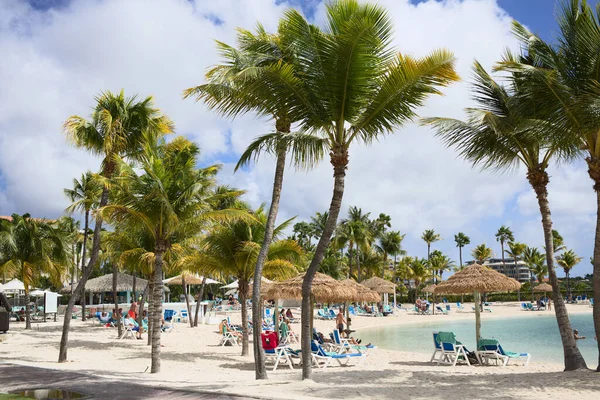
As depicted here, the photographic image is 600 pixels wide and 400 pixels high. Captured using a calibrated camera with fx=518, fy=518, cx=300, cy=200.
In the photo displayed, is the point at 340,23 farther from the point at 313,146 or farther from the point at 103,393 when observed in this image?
the point at 103,393

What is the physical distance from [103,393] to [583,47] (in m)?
10.5

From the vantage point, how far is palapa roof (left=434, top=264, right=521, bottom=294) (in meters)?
15.7

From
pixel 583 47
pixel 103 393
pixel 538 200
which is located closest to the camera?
pixel 103 393

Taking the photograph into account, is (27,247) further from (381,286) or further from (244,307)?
(381,286)

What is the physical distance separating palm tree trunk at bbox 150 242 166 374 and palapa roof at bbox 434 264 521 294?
8.75 metres

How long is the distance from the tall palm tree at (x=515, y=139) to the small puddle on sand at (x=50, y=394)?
8687mm

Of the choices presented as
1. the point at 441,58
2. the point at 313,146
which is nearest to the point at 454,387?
the point at 313,146

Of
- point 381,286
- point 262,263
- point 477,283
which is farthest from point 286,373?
point 381,286

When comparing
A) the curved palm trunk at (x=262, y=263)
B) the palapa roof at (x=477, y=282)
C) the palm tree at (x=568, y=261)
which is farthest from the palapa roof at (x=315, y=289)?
the palm tree at (x=568, y=261)

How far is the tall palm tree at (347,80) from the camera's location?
29.9ft

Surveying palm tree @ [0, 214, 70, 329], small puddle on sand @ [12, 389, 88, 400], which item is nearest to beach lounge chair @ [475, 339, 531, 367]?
small puddle on sand @ [12, 389, 88, 400]

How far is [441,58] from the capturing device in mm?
9000

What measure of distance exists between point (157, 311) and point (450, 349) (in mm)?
7744

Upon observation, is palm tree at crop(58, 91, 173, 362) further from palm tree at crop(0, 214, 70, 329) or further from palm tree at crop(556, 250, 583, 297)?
palm tree at crop(556, 250, 583, 297)
